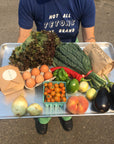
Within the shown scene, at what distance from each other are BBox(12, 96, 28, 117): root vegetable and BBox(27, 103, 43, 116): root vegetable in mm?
58

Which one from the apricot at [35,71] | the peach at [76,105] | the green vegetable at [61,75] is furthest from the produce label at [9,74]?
the peach at [76,105]

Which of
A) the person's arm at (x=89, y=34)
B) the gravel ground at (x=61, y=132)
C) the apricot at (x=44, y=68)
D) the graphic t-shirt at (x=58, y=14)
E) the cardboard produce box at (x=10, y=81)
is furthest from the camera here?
the gravel ground at (x=61, y=132)

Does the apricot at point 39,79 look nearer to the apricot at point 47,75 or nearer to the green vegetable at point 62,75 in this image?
the apricot at point 47,75

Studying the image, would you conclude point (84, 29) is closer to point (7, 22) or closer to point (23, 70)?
point (23, 70)

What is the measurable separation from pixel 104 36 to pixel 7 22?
3.69 meters

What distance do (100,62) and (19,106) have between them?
1.18m

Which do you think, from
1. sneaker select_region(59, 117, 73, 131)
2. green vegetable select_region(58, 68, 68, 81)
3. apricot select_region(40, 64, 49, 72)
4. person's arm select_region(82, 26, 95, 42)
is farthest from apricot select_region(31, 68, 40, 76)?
sneaker select_region(59, 117, 73, 131)

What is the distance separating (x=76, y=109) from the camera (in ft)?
5.41

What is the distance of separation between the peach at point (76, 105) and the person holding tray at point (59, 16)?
1.07m

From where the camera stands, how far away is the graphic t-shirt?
2133 mm

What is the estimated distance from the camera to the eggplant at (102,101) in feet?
5.36

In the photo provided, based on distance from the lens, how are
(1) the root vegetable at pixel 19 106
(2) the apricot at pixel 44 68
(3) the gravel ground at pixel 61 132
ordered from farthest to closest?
(3) the gravel ground at pixel 61 132
(2) the apricot at pixel 44 68
(1) the root vegetable at pixel 19 106

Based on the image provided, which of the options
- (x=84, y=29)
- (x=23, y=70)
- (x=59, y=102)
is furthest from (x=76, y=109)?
(x=84, y=29)

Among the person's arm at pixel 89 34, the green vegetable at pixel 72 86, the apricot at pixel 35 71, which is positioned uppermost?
the person's arm at pixel 89 34
